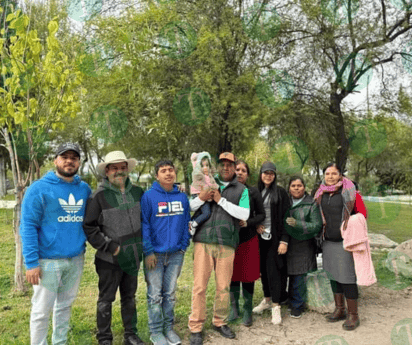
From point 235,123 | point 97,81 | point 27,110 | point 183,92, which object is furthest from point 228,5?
point 27,110

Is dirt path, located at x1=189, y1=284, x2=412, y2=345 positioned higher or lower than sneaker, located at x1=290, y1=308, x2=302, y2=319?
lower

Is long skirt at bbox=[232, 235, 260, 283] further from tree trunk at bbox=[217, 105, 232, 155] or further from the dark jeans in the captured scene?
tree trunk at bbox=[217, 105, 232, 155]

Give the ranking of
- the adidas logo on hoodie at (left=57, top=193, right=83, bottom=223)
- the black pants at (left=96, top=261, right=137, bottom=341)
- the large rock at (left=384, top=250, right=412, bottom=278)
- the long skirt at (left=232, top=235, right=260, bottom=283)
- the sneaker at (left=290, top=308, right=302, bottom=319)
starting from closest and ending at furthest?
1. the adidas logo on hoodie at (left=57, top=193, right=83, bottom=223)
2. the black pants at (left=96, top=261, right=137, bottom=341)
3. the long skirt at (left=232, top=235, right=260, bottom=283)
4. the sneaker at (left=290, top=308, right=302, bottom=319)
5. the large rock at (left=384, top=250, right=412, bottom=278)

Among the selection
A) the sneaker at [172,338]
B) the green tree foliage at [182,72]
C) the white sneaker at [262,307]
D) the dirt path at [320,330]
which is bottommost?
the dirt path at [320,330]

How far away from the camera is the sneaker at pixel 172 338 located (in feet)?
12.5

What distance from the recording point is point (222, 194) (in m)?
4.09

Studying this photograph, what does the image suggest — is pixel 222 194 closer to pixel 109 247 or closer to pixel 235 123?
pixel 109 247

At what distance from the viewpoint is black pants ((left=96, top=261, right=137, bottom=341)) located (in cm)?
360

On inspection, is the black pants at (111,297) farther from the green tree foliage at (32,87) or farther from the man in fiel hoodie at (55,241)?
the green tree foliage at (32,87)

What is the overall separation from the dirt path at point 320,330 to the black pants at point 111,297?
34.6 inches

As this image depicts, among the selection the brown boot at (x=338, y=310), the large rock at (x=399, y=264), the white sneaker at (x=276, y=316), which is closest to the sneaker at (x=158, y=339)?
the white sneaker at (x=276, y=316)

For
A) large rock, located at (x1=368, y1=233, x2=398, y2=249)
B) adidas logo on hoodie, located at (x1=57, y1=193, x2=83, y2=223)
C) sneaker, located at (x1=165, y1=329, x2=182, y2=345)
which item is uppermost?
adidas logo on hoodie, located at (x1=57, y1=193, x2=83, y2=223)

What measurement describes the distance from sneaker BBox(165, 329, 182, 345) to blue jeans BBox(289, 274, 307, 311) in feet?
5.55

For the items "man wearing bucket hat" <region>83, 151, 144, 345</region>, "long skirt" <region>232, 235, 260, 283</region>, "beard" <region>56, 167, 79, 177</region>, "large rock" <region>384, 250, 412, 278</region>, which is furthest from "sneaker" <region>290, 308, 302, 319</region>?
"beard" <region>56, 167, 79, 177</region>
